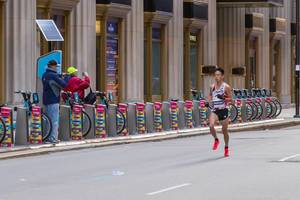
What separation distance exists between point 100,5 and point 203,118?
565cm

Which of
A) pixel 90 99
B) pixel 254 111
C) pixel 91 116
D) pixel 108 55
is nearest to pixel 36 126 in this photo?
pixel 91 116

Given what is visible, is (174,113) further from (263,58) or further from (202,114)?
(263,58)

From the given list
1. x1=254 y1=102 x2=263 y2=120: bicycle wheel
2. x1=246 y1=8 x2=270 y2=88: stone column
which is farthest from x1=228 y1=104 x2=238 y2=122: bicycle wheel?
x1=246 y1=8 x2=270 y2=88: stone column

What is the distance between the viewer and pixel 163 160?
677 inches

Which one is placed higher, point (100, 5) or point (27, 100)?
point (100, 5)

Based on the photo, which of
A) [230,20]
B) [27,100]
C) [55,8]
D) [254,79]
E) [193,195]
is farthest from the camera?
[254,79]

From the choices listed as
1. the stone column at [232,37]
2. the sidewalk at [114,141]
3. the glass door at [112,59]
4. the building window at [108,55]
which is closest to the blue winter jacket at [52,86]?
the sidewalk at [114,141]

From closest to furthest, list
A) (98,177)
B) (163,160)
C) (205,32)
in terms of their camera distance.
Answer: (98,177), (163,160), (205,32)

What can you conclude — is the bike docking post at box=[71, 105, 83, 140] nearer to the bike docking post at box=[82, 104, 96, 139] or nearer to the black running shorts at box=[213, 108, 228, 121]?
the bike docking post at box=[82, 104, 96, 139]

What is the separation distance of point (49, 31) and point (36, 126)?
142 inches

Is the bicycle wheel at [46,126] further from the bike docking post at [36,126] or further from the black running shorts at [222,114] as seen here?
the black running shorts at [222,114]

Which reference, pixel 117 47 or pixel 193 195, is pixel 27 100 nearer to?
pixel 193 195

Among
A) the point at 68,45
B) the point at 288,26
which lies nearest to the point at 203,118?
the point at 68,45

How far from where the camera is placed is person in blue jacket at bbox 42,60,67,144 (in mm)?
20312
